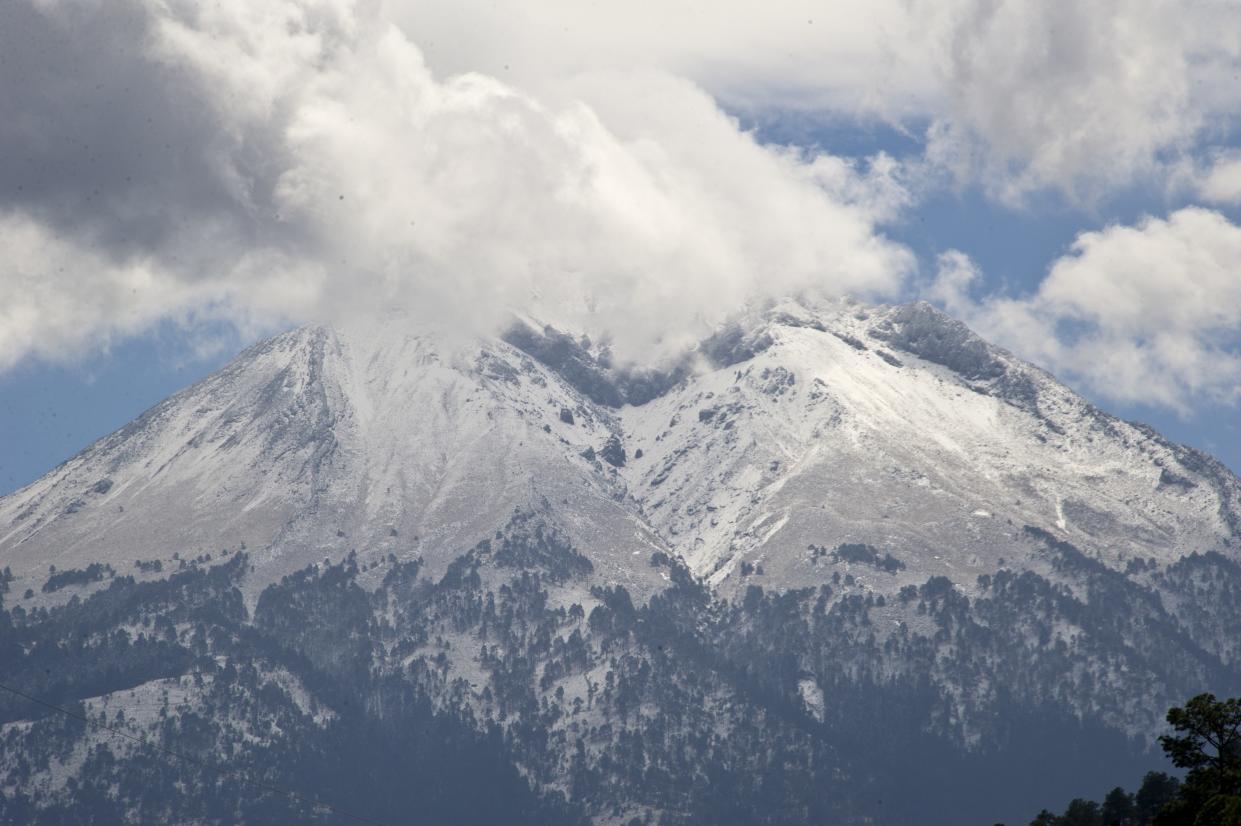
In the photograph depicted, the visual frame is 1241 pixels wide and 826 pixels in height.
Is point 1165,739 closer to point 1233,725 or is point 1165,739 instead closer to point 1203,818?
point 1233,725

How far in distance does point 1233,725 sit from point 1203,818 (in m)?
19.0

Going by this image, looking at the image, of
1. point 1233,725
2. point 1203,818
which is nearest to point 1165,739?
point 1233,725

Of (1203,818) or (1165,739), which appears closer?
(1203,818)

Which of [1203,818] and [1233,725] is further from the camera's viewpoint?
[1233,725]

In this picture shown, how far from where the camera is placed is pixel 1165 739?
185 m

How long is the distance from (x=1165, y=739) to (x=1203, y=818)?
22.9 m

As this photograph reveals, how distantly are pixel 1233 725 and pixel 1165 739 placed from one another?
26.1 feet

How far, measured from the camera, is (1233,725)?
17900cm

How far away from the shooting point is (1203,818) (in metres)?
162
